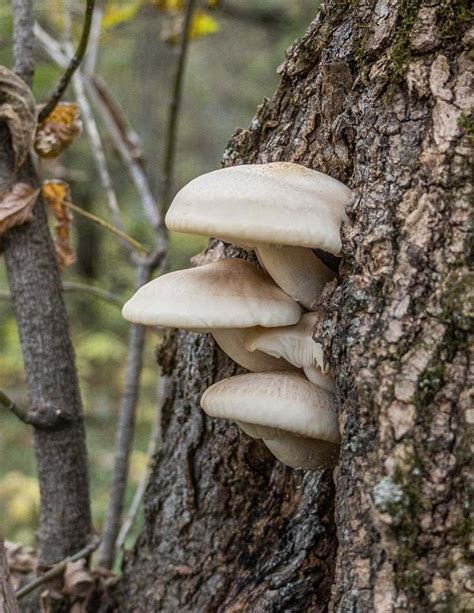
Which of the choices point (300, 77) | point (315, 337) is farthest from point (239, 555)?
point (300, 77)

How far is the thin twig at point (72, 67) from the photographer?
1763mm

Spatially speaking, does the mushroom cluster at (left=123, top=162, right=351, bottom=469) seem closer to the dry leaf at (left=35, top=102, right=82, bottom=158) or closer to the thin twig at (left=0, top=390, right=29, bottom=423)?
the thin twig at (left=0, top=390, right=29, bottom=423)

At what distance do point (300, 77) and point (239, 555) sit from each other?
1.29 meters

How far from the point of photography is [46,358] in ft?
6.66

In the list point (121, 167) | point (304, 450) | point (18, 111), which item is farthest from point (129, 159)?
point (121, 167)

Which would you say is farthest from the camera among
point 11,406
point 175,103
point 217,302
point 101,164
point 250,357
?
point 101,164

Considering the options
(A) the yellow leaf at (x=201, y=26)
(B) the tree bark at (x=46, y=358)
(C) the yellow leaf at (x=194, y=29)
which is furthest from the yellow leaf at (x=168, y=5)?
(B) the tree bark at (x=46, y=358)

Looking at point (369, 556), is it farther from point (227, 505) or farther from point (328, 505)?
point (227, 505)

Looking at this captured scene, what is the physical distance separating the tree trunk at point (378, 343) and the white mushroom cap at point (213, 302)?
0.12m

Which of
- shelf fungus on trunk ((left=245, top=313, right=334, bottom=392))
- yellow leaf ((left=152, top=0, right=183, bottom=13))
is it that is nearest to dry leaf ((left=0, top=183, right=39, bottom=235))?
shelf fungus on trunk ((left=245, top=313, right=334, bottom=392))

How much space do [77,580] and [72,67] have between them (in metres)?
1.51

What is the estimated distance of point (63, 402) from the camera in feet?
6.73

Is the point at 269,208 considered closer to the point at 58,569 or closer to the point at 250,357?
the point at 250,357

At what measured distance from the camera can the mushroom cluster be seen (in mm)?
1242
